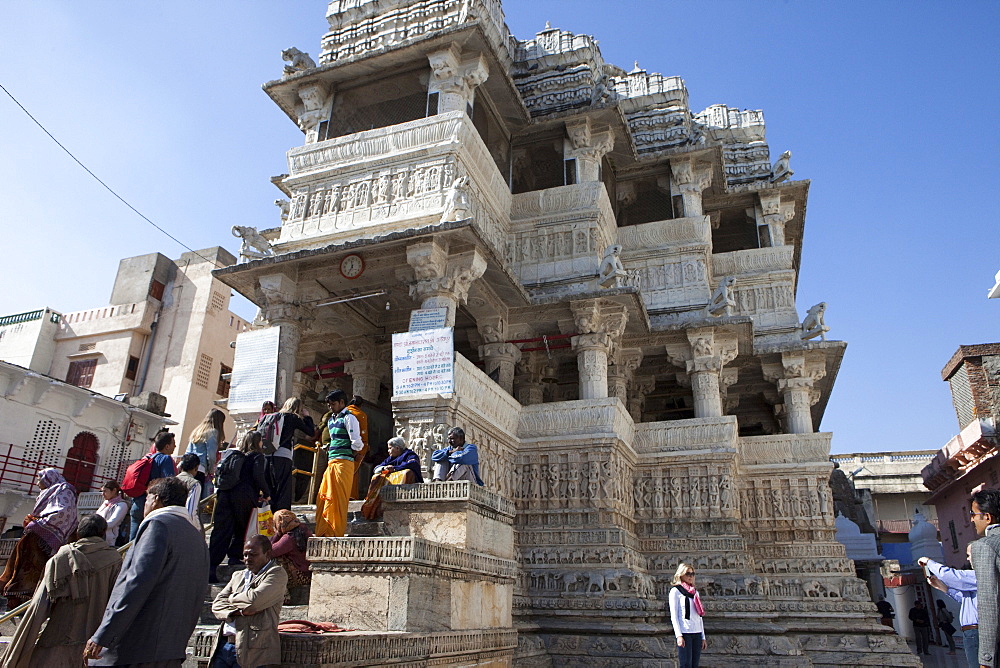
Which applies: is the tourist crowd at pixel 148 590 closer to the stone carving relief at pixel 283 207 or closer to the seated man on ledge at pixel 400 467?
the seated man on ledge at pixel 400 467

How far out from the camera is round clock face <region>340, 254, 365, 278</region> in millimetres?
13164

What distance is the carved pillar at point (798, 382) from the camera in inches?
728

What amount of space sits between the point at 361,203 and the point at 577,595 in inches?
331

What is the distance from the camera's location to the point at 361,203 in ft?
47.9

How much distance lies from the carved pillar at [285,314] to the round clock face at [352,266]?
1231mm

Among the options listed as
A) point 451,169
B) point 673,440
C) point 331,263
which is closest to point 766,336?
point 673,440

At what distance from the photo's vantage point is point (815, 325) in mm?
18750

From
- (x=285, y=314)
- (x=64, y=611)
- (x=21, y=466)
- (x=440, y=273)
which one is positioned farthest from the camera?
(x=21, y=466)

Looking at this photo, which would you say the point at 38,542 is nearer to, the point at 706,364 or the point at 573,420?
the point at 573,420

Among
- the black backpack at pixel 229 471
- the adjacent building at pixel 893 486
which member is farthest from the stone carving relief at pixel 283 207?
the adjacent building at pixel 893 486

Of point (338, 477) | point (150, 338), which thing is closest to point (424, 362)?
point (338, 477)

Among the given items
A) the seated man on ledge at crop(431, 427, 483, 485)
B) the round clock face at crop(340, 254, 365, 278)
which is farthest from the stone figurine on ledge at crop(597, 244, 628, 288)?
the seated man on ledge at crop(431, 427, 483, 485)

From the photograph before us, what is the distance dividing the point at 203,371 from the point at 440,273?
1638 centimetres

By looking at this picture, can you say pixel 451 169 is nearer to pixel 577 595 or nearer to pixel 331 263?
pixel 331 263
